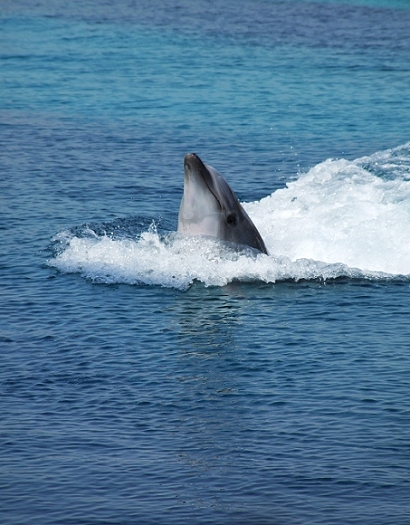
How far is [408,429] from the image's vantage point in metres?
11.7

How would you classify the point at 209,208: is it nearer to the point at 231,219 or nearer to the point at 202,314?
the point at 231,219

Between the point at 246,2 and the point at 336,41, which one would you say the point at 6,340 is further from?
the point at 246,2

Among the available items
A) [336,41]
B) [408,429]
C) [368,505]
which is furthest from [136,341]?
[336,41]

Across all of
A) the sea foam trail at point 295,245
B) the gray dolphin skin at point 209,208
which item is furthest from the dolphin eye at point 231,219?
the sea foam trail at point 295,245

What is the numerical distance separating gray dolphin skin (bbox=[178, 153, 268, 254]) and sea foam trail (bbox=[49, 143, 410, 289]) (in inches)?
7.1

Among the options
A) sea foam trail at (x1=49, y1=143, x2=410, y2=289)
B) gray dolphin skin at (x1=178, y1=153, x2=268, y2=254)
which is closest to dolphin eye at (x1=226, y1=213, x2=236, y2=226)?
gray dolphin skin at (x1=178, y1=153, x2=268, y2=254)

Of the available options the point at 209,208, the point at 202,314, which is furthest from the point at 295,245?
the point at 202,314

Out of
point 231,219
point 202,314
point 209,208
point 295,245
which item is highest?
point 209,208

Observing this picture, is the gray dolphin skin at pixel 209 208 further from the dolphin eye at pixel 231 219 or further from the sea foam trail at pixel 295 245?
the sea foam trail at pixel 295 245

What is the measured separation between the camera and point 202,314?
1540 cm

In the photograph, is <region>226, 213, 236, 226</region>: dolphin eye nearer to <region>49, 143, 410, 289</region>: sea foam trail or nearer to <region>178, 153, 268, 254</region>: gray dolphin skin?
<region>178, 153, 268, 254</region>: gray dolphin skin

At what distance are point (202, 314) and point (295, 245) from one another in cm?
400

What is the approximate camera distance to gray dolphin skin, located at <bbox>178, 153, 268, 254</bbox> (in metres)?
16.3

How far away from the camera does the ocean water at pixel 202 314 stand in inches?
417
